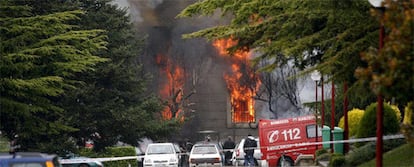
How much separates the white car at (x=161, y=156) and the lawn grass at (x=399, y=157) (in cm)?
1458

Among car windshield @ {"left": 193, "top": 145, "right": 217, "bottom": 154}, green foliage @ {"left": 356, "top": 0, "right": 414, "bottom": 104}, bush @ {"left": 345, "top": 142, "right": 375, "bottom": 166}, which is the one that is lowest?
car windshield @ {"left": 193, "top": 145, "right": 217, "bottom": 154}

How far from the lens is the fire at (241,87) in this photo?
63.0 m

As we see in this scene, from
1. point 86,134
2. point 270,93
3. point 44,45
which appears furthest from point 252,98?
point 44,45

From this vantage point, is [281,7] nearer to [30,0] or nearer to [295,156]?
[295,156]

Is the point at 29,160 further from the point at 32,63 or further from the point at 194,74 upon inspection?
the point at 194,74

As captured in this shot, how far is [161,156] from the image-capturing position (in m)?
37.6

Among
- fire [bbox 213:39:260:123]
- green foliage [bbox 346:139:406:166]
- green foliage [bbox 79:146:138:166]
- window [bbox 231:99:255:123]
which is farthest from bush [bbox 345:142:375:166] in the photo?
window [bbox 231:99:255:123]

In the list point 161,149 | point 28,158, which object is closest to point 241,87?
point 161,149

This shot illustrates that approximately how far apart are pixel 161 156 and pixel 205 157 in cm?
191

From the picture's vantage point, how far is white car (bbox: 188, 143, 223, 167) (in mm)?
37062

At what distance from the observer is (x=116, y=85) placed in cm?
4519

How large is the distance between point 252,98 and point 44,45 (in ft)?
107

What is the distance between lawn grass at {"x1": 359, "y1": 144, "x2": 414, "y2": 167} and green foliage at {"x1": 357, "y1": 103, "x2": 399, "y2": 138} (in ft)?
6.19

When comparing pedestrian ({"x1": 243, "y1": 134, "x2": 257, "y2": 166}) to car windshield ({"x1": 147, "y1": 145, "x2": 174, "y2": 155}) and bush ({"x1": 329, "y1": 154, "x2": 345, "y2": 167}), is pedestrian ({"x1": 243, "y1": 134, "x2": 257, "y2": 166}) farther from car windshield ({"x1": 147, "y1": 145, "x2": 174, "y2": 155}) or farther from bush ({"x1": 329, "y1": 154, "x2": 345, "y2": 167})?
bush ({"x1": 329, "y1": 154, "x2": 345, "y2": 167})
